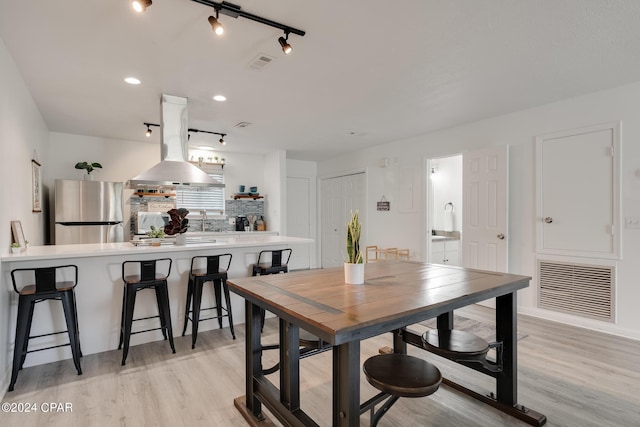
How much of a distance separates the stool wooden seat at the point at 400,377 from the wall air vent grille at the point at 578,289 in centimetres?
299

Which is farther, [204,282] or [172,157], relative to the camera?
[172,157]

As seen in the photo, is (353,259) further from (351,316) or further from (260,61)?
(260,61)

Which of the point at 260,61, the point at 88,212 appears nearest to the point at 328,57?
the point at 260,61

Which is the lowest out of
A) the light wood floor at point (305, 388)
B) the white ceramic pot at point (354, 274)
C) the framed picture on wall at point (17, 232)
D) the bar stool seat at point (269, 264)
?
the light wood floor at point (305, 388)

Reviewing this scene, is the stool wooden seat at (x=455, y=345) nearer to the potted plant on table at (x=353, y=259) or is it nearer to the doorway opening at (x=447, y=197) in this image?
the potted plant on table at (x=353, y=259)

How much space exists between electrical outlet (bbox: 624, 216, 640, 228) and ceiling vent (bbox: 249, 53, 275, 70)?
376cm

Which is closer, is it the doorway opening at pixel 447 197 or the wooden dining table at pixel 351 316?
the wooden dining table at pixel 351 316

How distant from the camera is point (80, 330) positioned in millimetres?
2914

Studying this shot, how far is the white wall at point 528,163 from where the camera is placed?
327 centimetres

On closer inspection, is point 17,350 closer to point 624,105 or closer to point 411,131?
point 411,131

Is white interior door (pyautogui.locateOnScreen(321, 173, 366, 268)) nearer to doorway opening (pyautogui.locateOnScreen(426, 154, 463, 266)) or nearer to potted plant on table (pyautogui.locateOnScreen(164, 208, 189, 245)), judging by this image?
doorway opening (pyautogui.locateOnScreen(426, 154, 463, 266))

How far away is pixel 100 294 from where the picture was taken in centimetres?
301

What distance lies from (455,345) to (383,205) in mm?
4287

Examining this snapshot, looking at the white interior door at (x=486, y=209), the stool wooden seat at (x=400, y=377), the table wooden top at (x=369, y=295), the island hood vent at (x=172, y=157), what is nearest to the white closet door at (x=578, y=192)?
the white interior door at (x=486, y=209)
